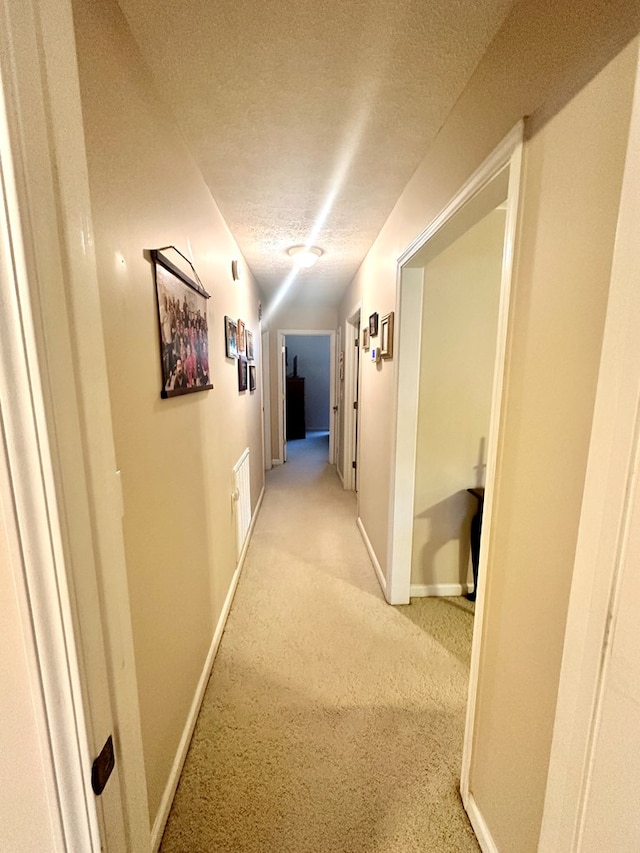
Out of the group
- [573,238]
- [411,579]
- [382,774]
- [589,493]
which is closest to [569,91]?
[573,238]

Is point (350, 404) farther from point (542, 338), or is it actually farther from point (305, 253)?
point (542, 338)

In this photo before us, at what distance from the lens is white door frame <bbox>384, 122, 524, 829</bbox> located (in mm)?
964

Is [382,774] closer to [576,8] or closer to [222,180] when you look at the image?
[576,8]

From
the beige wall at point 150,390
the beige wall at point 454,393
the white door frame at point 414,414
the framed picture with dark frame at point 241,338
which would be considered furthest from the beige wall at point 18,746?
the framed picture with dark frame at point 241,338

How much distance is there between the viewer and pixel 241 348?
2564 millimetres

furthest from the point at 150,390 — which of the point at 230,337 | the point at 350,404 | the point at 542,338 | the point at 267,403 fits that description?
the point at 267,403

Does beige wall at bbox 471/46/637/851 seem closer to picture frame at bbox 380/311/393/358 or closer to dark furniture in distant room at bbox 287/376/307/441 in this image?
picture frame at bbox 380/311/393/358

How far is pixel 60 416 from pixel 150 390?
0.69 meters

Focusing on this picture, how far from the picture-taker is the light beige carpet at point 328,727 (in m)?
1.10

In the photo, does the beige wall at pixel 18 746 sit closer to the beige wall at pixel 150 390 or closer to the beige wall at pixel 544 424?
the beige wall at pixel 150 390

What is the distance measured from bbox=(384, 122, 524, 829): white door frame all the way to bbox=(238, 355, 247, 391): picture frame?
114 centimetres

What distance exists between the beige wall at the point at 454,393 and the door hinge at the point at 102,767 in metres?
1.88

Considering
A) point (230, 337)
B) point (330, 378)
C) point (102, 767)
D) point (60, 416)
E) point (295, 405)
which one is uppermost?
point (230, 337)

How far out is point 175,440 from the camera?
1.25m
